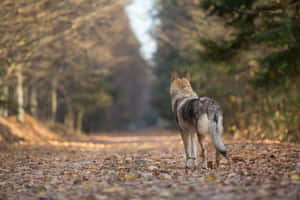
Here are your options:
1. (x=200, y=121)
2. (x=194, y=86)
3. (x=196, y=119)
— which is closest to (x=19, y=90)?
(x=194, y=86)

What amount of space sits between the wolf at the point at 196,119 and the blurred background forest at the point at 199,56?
91.0 inches

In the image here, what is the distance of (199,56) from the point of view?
1020cm

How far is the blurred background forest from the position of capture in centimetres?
855

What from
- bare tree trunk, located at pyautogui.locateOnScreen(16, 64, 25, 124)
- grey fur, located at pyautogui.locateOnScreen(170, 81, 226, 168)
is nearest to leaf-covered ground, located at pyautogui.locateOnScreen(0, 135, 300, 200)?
grey fur, located at pyautogui.locateOnScreen(170, 81, 226, 168)

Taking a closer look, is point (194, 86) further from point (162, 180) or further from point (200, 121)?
point (162, 180)

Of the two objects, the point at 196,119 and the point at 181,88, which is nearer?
the point at 196,119

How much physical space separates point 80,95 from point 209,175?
23.8 metres

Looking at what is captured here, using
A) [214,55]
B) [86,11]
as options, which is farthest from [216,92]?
[86,11]

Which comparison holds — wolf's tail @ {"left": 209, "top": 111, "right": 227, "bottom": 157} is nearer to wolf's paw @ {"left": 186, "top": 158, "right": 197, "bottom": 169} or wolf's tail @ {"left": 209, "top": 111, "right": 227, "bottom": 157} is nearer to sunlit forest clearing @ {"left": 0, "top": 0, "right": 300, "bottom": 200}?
sunlit forest clearing @ {"left": 0, "top": 0, "right": 300, "bottom": 200}

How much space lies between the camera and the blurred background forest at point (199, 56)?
8.55 metres

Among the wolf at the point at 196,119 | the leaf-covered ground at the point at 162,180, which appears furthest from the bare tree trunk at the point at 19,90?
the wolf at the point at 196,119

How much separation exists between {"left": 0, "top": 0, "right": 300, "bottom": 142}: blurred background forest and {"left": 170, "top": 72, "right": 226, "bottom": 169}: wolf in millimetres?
2311

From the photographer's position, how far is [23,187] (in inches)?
240

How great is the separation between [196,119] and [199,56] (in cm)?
408
